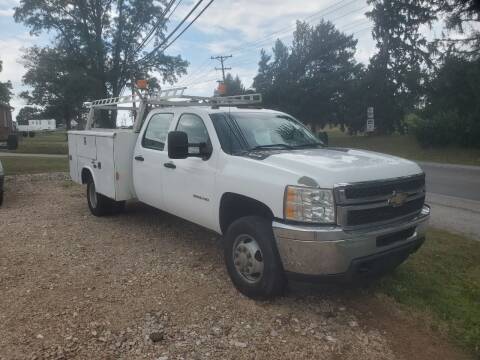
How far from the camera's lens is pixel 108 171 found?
6340 mm

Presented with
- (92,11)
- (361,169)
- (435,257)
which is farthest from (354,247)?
(92,11)

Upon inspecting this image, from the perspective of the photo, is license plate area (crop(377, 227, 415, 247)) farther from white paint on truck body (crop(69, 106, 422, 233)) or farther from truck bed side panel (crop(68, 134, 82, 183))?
truck bed side panel (crop(68, 134, 82, 183))

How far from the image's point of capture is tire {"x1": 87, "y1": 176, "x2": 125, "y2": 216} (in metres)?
7.14

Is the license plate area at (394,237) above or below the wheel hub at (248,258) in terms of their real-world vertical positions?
above

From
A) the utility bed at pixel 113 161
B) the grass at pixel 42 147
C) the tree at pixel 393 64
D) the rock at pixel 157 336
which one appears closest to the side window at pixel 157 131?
the utility bed at pixel 113 161

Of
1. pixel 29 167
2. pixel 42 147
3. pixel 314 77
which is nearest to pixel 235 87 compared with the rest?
pixel 314 77

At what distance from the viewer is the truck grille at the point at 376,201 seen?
3395mm

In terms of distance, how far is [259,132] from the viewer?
473 centimetres

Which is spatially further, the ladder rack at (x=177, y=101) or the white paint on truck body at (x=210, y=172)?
the ladder rack at (x=177, y=101)

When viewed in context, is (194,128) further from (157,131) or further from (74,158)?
(74,158)

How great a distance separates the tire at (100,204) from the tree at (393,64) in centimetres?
2838

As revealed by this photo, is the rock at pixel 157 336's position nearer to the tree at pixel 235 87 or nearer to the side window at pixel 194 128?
the side window at pixel 194 128

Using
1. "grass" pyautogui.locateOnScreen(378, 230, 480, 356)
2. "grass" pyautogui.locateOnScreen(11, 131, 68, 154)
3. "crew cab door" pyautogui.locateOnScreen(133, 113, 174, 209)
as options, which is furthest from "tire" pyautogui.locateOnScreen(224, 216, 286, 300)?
"grass" pyautogui.locateOnScreen(11, 131, 68, 154)

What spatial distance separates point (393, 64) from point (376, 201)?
107ft
